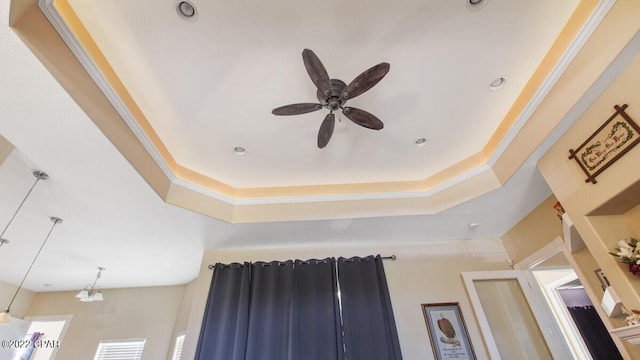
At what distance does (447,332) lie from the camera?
3.25 meters

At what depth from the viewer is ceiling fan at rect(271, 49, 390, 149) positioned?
179 cm

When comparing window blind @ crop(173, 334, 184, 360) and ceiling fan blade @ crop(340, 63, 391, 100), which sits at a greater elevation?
ceiling fan blade @ crop(340, 63, 391, 100)

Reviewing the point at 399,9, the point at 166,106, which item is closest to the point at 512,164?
the point at 399,9

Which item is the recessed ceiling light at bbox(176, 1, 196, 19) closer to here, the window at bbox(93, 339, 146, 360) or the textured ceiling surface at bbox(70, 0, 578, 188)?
the textured ceiling surface at bbox(70, 0, 578, 188)

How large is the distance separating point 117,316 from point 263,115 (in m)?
4.89

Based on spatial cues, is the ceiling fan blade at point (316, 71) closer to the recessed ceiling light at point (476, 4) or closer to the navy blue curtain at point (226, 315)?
the recessed ceiling light at point (476, 4)

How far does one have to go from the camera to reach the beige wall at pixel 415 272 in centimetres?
325

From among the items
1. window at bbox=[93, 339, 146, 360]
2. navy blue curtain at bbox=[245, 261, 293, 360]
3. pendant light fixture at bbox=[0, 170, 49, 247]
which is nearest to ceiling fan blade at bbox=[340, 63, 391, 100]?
navy blue curtain at bbox=[245, 261, 293, 360]

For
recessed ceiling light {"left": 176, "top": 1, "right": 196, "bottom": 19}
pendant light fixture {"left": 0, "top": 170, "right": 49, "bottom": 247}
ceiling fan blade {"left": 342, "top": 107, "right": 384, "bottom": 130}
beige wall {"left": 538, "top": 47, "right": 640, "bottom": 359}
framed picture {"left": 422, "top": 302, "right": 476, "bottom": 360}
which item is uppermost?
recessed ceiling light {"left": 176, "top": 1, "right": 196, "bottom": 19}

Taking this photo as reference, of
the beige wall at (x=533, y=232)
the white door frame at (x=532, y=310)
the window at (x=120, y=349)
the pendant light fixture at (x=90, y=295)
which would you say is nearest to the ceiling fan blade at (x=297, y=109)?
the beige wall at (x=533, y=232)

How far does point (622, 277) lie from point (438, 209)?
5.09ft

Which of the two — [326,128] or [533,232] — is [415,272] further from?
[326,128]

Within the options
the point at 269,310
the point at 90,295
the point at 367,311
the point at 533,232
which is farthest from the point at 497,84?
the point at 90,295

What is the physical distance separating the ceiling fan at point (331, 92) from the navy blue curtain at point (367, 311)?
1.90 m
